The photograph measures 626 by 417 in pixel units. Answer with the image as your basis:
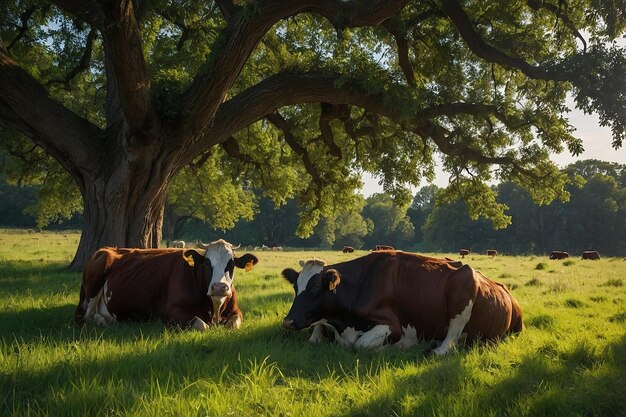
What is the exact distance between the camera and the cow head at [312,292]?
5.77m

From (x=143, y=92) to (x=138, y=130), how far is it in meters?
0.92

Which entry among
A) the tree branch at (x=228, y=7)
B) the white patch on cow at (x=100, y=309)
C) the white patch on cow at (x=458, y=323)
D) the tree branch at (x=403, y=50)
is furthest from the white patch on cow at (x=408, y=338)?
the tree branch at (x=228, y=7)

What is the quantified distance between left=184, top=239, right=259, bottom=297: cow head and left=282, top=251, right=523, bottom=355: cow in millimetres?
1011

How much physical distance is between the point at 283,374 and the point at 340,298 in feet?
5.99

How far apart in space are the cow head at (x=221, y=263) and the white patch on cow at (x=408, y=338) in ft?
7.69

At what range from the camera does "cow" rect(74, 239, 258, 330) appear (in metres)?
6.68

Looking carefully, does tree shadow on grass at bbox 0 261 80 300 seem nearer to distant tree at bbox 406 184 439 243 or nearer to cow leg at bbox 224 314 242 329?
cow leg at bbox 224 314 242 329

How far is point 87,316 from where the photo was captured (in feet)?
22.3

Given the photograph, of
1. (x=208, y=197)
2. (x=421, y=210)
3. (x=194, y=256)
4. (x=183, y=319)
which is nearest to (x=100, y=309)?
(x=183, y=319)

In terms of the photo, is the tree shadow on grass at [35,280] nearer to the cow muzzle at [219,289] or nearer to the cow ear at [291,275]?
the cow muzzle at [219,289]

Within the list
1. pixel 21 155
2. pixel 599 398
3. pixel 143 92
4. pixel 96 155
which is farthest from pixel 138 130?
pixel 21 155

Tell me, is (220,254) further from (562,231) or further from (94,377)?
(562,231)

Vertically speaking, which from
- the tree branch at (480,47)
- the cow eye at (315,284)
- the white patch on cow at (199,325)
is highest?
the tree branch at (480,47)

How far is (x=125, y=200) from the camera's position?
35.2 feet
